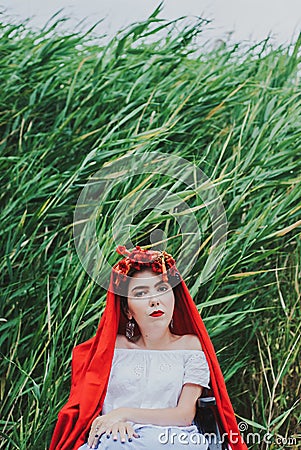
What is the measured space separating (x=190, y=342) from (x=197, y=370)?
0.08 m

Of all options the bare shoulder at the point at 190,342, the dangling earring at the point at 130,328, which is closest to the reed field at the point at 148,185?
the dangling earring at the point at 130,328

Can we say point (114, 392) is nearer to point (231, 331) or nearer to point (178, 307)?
point (178, 307)

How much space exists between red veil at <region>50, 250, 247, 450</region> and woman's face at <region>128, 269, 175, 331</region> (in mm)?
37

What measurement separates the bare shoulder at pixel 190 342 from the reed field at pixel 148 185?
502 millimetres

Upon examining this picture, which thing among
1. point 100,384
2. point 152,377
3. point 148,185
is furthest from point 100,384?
point 148,185

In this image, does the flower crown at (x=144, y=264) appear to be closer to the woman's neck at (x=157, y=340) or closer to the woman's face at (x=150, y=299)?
the woman's face at (x=150, y=299)

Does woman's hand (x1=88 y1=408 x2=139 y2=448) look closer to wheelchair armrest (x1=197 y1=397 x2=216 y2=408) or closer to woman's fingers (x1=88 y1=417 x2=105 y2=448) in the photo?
woman's fingers (x1=88 y1=417 x2=105 y2=448)

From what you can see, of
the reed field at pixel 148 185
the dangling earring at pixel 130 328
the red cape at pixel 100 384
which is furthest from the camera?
the reed field at pixel 148 185

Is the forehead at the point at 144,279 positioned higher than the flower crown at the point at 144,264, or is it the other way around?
the flower crown at the point at 144,264

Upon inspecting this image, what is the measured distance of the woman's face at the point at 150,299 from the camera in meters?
1.62

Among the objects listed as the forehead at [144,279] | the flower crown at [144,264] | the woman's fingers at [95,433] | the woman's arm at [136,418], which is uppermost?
the flower crown at [144,264]

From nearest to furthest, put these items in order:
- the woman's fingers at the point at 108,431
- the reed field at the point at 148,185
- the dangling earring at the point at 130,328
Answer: the woman's fingers at the point at 108,431, the dangling earring at the point at 130,328, the reed field at the point at 148,185

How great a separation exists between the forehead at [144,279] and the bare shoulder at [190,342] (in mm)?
143

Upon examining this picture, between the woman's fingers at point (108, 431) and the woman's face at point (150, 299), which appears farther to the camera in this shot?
the woman's face at point (150, 299)
